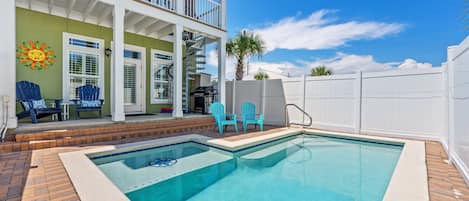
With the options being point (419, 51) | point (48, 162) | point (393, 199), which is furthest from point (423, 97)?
point (419, 51)

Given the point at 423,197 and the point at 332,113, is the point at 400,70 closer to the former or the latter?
the point at 332,113

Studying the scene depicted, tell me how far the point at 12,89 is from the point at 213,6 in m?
6.08

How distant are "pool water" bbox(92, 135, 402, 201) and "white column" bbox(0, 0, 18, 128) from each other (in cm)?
223

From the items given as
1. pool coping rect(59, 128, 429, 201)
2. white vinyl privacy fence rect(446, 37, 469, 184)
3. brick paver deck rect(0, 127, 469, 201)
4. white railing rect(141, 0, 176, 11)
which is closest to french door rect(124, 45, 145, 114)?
white railing rect(141, 0, 176, 11)

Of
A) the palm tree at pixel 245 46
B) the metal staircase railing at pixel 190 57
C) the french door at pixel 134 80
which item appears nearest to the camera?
the french door at pixel 134 80

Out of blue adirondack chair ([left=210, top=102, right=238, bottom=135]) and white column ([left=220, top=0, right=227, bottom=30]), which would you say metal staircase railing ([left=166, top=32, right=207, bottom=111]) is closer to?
white column ([left=220, top=0, right=227, bottom=30])

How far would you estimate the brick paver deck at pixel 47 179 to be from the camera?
7.64 feet

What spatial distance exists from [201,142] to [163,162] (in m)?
1.33

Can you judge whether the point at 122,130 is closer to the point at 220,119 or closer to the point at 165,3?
the point at 220,119

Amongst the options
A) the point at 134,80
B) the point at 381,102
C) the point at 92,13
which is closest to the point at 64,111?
the point at 134,80

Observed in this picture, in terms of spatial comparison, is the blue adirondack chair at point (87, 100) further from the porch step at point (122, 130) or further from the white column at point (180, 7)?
the white column at point (180, 7)

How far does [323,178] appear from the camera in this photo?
3.49m

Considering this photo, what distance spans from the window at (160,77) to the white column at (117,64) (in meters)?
2.66

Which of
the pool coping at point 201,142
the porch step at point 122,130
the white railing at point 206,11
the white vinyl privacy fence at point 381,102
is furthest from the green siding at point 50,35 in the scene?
the white vinyl privacy fence at point 381,102
